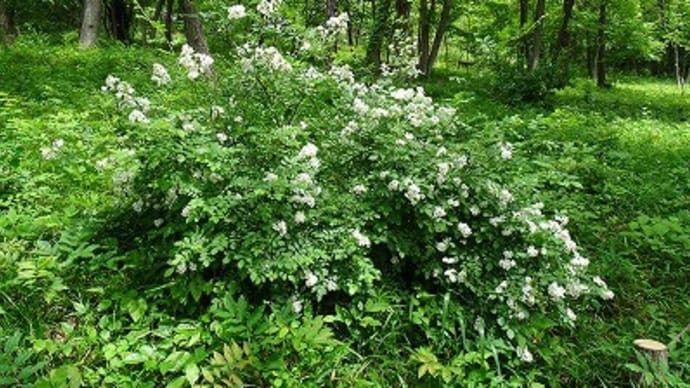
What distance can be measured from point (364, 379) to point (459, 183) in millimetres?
1237

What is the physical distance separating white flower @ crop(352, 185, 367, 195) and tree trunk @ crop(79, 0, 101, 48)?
318 inches

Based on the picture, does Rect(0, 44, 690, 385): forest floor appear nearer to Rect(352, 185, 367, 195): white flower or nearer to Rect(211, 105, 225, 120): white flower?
Rect(352, 185, 367, 195): white flower

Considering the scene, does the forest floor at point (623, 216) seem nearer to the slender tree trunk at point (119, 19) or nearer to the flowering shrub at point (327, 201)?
the flowering shrub at point (327, 201)

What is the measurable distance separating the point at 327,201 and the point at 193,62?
1098 mm

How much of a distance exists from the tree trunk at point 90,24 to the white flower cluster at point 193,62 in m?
7.42

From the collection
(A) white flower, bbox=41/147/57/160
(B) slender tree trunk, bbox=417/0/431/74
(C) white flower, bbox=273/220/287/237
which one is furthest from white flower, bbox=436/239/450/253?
(B) slender tree trunk, bbox=417/0/431/74

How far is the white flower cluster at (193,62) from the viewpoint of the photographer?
2.89 meters

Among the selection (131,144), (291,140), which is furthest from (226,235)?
(131,144)

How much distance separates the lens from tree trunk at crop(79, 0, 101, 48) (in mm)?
9203

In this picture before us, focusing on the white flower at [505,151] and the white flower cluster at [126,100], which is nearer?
the white flower cluster at [126,100]

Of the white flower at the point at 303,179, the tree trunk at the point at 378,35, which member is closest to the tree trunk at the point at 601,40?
the tree trunk at the point at 378,35

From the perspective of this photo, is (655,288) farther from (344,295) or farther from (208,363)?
(208,363)

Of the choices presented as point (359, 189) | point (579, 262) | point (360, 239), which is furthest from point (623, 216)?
point (360, 239)

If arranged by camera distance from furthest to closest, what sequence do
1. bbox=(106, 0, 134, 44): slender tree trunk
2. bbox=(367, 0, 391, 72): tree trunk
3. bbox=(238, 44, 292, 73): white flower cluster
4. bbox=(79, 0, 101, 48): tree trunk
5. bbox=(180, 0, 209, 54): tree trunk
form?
bbox=(106, 0, 134, 44): slender tree trunk
bbox=(367, 0, 391, 72): tree trunk
bbox=(79, 0, 101, 48): tree trunk
bbox=(180, 0, 209, 54): tree trunk
bbox=(238, 44, 292, 73): white flower cluster
